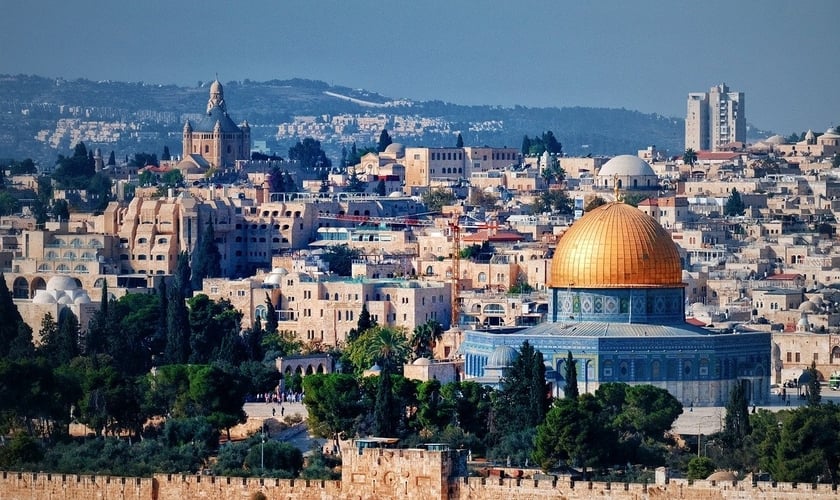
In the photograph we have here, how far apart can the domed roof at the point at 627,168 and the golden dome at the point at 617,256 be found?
1843 inches

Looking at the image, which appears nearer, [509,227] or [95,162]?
[509,227]

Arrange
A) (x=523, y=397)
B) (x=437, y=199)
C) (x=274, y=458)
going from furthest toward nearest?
1. (x=437, y=199)
2. (x=523, y=397)
3. (x=274, y=458)

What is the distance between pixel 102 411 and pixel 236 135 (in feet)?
264

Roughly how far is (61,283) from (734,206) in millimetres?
32819

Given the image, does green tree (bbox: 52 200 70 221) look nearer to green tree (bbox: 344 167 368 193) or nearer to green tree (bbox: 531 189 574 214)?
green tree (bbox: 344 167 368 193)

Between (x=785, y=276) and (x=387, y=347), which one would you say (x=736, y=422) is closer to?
(x=387, y=347)

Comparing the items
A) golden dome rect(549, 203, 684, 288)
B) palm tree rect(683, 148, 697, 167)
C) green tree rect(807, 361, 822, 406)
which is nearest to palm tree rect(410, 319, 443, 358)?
golden dome rect(549, 203, 684, 288)

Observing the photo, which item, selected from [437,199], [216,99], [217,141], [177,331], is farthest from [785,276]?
[216,99]

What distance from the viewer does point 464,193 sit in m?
118

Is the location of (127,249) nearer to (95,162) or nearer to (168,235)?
(168,235)

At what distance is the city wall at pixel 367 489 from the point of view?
4172cm

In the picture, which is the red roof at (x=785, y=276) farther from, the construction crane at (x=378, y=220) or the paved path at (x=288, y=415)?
the paved path at (x=288, y=415)

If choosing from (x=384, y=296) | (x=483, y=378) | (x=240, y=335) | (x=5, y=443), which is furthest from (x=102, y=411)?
(x=384, y=296)

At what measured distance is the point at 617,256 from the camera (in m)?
66.7
